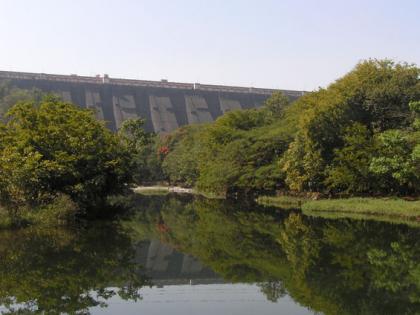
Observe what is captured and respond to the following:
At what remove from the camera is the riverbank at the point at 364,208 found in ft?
107

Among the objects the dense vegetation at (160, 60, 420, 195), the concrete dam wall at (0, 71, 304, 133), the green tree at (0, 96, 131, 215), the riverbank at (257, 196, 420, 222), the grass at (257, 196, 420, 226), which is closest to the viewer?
the green tree at (0, 96, 131, 215)

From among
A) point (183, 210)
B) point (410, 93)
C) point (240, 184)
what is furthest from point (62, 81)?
point (410, 93)

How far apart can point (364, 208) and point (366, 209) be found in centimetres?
26

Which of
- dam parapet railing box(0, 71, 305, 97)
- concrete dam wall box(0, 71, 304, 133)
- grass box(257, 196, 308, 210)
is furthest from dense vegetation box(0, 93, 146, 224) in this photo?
dam parapet railing box(0, 71, 305, 97)

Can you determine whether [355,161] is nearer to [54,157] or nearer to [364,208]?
[364,208]

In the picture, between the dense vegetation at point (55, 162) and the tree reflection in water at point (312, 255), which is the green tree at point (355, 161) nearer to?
the tree reflection in water at point (312, 255)

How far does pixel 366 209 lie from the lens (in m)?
35.3

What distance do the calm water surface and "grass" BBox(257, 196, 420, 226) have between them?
500 cm

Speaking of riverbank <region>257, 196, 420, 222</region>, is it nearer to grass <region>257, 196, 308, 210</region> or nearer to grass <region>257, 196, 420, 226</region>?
grass <region>257, 196, 420, 226</region>

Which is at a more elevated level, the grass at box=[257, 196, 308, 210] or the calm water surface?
the grass at box=[257, 196, 308, 210]

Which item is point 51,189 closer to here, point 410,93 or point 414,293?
point 414,293

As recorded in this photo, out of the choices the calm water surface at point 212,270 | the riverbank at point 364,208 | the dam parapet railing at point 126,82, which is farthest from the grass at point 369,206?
the dam parapet railing at point 126,82

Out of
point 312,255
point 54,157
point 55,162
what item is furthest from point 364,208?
point 55,162

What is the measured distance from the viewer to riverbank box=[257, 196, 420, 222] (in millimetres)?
32688
